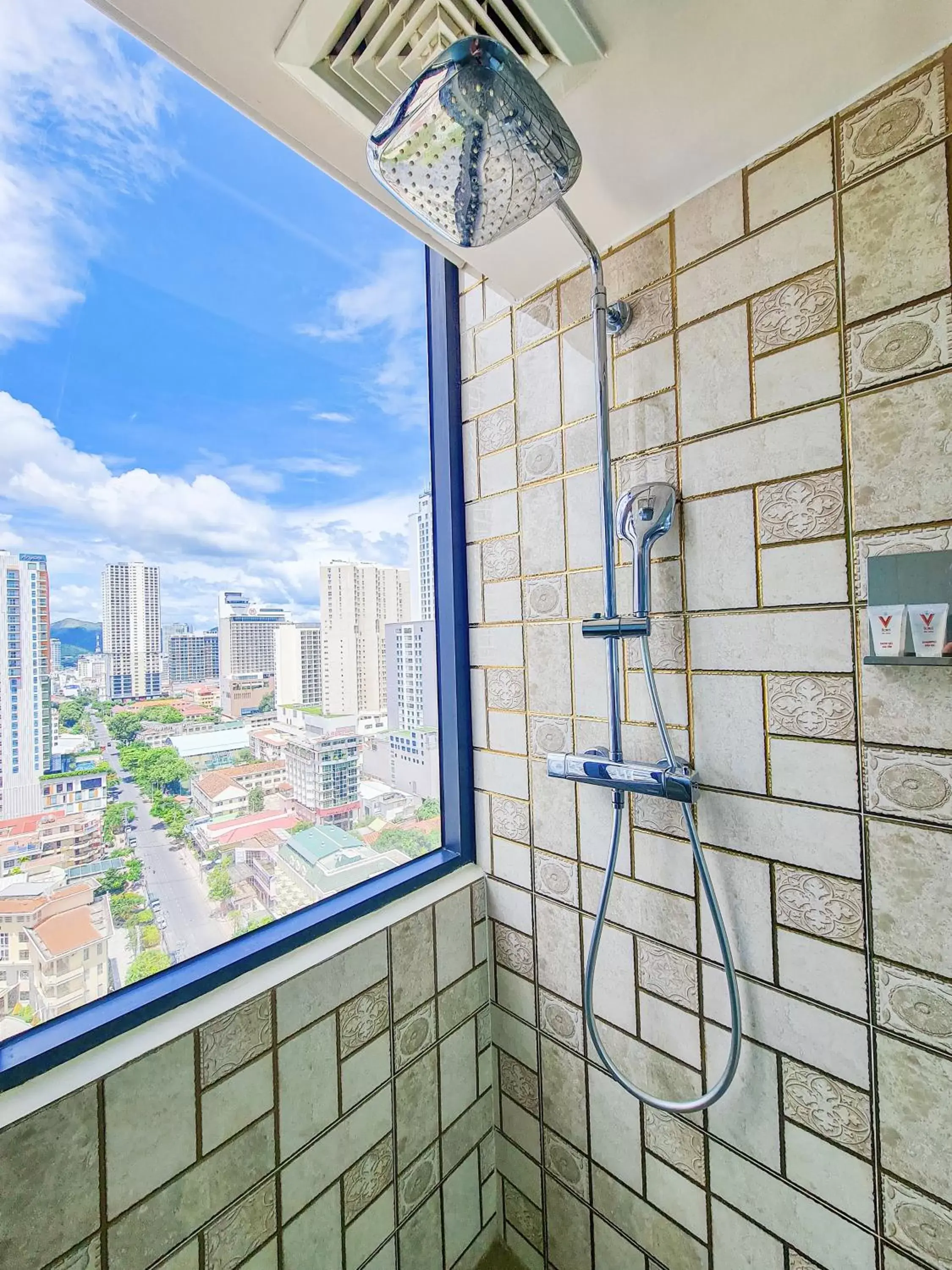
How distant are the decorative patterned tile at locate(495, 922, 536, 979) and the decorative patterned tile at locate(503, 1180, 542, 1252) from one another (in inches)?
20.4

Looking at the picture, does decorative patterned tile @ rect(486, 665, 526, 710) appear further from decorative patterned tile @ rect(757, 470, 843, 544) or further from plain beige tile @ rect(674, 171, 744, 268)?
plain beige tile @ rect(674, 171, 744, 268)

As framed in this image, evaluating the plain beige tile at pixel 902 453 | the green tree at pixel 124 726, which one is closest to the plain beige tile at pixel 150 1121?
the green tree at pixel 124 726

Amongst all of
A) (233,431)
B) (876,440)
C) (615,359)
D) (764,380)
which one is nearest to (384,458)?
(233,431)

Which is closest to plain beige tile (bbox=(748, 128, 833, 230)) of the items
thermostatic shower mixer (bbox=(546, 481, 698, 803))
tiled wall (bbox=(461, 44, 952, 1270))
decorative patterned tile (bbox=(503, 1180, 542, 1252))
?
tiled wall (bbox=(461, 44, 952, 1270))

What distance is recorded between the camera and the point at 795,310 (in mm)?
829

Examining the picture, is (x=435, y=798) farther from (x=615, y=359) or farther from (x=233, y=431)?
(x=615, y=359)

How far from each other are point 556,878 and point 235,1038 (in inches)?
25.3

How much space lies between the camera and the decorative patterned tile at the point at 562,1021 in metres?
1.14

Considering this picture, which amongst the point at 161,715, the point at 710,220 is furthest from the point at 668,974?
the point at 710,220

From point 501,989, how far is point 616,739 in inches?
28.9

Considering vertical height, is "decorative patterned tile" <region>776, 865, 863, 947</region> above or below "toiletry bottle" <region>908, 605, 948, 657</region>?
below

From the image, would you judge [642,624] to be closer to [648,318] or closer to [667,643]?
[667,643]

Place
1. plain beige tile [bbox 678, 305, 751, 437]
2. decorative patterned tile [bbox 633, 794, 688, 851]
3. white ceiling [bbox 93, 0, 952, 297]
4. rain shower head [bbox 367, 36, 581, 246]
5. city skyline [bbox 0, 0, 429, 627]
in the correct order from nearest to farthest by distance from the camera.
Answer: rain shower head [bbox 367, 36, 581, 246]
white ceiling [bbox 93, 0, 952, 297]
city skyline [bbox 0, 0, 429, 627]
plain beige tile [bbox 678, 305, 751, 437]
decorative patterned tile [bbox 633, 794, 688, 851]

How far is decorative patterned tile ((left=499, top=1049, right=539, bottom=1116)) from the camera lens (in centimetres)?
122
